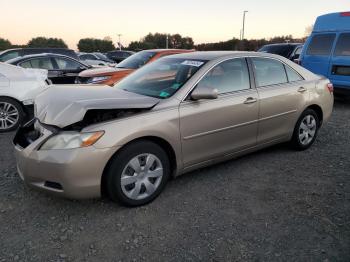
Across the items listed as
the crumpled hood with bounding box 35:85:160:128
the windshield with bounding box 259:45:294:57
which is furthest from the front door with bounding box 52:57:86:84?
the windshield with bounding box 259:45:294:57

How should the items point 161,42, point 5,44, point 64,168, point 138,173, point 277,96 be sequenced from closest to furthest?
point 64,168
point 138,173
point 277,96
point 5,44
point 161,42

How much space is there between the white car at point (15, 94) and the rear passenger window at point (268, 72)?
12.7 ft

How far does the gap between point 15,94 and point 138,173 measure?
13.1ft

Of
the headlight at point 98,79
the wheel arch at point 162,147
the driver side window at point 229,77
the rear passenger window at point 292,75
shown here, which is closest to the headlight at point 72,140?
the wheel arch at point 162,147

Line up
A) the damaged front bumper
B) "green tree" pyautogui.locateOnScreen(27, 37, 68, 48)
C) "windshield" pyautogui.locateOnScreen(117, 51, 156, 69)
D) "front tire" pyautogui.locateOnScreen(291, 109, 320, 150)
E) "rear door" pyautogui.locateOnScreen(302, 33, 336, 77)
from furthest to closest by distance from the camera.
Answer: "green tree" pyautogui.locateOnScreen(27, 37, 68, 48), "windshield" pyautogui.locateOnScreen(117, 51, 156, 69), "rear door" pyautogui.locateOnScreen(302, 33, 336, 77), "front tire" pyautogui.locateOnScreen(291, 109, 320, 150), the damaged front bumper

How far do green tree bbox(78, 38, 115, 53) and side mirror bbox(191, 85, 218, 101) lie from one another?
67.3 metres

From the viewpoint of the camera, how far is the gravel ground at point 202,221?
2.66 m

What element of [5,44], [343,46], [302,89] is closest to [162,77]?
[302,89]

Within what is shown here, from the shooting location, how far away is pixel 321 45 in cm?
822

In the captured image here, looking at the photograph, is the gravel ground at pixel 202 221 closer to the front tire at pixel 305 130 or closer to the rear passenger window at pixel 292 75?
the front tire at pixel 305 130

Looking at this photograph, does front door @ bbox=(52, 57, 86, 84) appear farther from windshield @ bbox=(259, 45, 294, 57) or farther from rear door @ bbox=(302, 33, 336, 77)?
windshield @ bbox=(259, 45, 294, 57)

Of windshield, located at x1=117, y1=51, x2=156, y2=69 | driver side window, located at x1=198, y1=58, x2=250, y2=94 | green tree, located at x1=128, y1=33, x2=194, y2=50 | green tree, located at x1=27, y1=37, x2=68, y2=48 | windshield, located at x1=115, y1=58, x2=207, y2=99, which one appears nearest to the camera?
windshield, located at x1=115, y1=58, x2=207, y2=99

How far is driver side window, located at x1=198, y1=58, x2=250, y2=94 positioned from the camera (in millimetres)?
3770

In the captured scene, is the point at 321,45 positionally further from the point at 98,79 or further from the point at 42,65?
the point at 42,65
